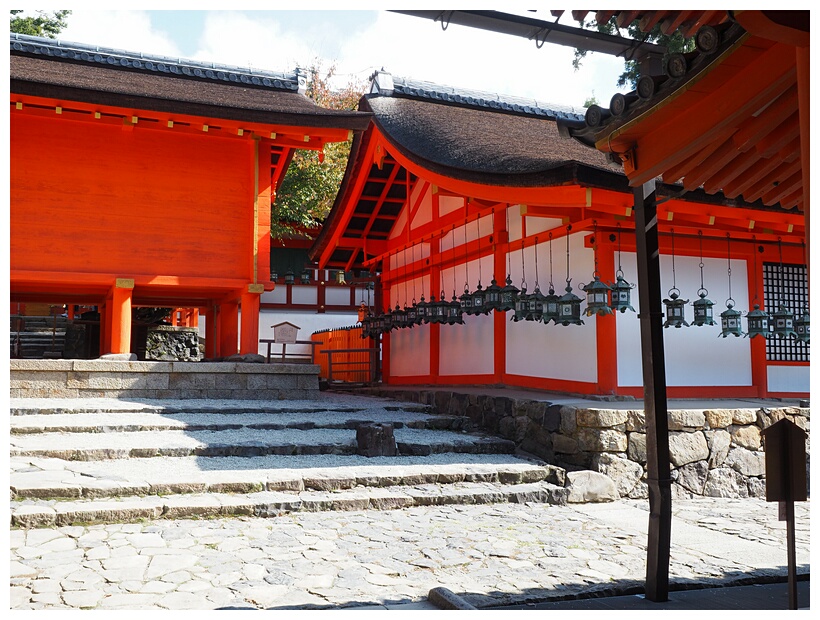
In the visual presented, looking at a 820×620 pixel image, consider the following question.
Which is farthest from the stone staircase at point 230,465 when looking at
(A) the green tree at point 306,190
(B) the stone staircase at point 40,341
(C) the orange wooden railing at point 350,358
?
(A) the green tree at point 306,190

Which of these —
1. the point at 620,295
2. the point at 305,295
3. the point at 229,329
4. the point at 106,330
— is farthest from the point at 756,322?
the point at 305,295

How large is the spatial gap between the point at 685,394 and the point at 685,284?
152 cm

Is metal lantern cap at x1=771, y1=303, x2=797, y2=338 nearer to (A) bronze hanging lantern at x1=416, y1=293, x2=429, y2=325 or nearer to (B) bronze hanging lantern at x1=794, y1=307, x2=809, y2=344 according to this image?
(B) bronze hanging lantern at x1=794, y1=307, x2=809, y2=344

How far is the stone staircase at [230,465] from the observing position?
5.96m

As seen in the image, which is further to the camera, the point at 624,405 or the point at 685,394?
the point at 685,394

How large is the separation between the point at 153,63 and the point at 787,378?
1190cm

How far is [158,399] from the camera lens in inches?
435

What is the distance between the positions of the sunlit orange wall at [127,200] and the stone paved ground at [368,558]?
726 centimetres

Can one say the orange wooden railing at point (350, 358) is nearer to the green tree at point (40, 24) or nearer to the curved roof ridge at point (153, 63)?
the curved roof ridge at point (153, 63)

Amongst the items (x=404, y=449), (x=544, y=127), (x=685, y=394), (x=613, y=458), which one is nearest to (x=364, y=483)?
(x=404, y=449)

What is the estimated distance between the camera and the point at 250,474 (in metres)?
6.77

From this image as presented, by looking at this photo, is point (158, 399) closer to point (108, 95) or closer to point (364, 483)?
point (108, 95)

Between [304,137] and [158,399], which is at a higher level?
[304,137]

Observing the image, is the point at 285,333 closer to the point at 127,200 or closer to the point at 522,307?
the point at 127,200
